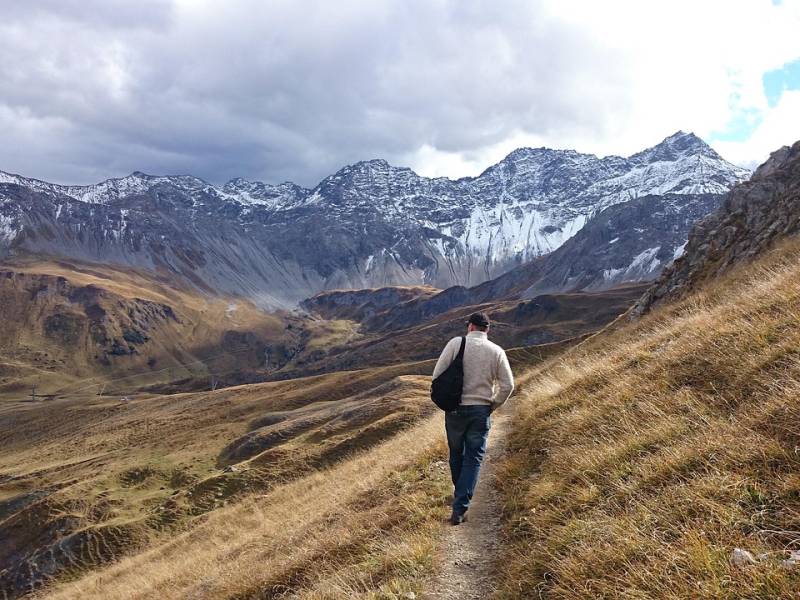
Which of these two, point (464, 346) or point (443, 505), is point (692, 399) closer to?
point (464, 346)

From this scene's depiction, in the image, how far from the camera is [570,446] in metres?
9.10

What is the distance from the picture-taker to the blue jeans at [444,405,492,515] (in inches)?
351

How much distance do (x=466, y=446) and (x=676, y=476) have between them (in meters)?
3.65

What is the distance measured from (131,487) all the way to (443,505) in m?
46.8

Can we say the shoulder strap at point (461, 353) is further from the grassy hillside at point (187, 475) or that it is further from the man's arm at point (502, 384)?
the grassy hillside at point (187, 475)

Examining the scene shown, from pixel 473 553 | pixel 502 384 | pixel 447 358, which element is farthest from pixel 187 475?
pixel 473 553

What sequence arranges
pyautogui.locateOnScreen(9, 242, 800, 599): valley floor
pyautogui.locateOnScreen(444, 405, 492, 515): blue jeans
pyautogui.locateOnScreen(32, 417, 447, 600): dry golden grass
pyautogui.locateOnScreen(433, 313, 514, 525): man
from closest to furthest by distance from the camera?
pyautogui.locateOnScreen(9, 242, 800, 599): valley floor, pyautogui.locateOnScreen(32, 417, 447, 600): dry golden grass, pyautogui.locateOnScreen(444, 405, 492, 515): blue jeans, pyautogui.locateOnScreen(433, 313, 514, 525): man

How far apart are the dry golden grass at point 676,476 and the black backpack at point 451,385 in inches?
72.5

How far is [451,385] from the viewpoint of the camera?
9305mm

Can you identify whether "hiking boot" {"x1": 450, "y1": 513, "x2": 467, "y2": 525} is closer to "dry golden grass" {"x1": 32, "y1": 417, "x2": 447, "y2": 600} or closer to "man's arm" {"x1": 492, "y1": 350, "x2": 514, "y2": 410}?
"dry golden grass" {"x1": 32, "y1": 417, "x2": 447, "y2": 600}

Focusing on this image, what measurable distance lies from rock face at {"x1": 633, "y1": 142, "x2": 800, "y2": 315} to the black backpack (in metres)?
24.0

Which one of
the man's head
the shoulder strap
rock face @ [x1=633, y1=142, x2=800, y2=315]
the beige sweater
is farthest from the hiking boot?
rock face @ [x1=633, y1=142, x2=800, y2=315]

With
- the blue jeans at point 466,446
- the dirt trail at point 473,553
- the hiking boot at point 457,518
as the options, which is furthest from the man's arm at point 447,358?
the dirt trail at point 473,553

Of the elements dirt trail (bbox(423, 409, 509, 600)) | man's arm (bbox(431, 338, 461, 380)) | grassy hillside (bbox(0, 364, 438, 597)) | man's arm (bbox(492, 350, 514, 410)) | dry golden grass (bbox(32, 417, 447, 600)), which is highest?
man's arm (bbox(431, 338, 461, 380))
